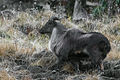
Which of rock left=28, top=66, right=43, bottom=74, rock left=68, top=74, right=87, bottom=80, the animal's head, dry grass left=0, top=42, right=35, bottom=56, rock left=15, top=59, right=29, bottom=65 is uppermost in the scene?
the animal's head

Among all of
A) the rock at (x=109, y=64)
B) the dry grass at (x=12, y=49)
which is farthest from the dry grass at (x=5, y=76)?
the rock at (x=109, y=64)

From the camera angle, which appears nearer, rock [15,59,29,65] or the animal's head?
rock [15,59,29,65]

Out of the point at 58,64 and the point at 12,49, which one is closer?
the point at 58,64

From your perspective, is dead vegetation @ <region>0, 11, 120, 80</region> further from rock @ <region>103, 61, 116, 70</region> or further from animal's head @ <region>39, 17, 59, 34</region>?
animal's head @ <region>39, 17, 59, 34</region>

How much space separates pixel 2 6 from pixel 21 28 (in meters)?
1.99

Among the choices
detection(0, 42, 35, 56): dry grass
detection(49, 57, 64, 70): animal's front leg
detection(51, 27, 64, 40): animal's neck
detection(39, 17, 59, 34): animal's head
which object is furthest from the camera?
detection(39, 17, 59, 34): animal's head

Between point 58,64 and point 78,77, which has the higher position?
point 58,64

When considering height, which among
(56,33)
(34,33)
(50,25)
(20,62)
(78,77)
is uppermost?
(50,25)

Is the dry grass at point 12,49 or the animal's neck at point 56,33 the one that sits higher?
the animal's neck at point 56,33

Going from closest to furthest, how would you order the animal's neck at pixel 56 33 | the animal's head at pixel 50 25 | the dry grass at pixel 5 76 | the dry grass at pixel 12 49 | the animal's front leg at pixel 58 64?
the dry grass at pixel 5 76
the animal's front leg at pixel 58 64
the animal's neck at pixel 56 33
the dry grass at pixel 12 49
the animal's head at pixel 50 25

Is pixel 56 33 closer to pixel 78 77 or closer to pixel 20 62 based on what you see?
pixel 20 62

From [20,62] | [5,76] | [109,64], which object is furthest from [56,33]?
[5,76]

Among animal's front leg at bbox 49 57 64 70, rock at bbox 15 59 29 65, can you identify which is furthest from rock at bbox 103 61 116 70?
rock at bbox 15 59 29 65

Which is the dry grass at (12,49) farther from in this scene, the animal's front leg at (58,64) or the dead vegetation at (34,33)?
the animal's front leg at (58,64)
